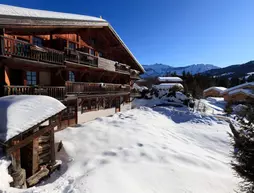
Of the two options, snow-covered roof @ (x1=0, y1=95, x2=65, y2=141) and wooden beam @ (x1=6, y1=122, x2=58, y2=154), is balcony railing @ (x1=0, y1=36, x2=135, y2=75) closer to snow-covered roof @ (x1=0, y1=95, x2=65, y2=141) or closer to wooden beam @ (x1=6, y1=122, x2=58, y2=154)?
snow-covered roof @ (x1=0, y1=95, x2=65, y2=141)

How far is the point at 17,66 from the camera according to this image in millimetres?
11070

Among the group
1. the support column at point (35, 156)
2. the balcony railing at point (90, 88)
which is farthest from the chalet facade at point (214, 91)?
the support column at point (35, 156)

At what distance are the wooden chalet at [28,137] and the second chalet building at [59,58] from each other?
131 inches

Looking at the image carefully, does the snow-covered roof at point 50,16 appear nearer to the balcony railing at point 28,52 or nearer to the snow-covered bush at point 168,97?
the balcony railing at point 28,52

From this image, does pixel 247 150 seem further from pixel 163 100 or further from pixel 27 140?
pixel 163 100

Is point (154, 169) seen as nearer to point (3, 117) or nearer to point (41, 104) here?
point (41, 104)

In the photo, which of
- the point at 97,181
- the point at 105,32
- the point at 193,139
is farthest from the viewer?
the point at 105,32

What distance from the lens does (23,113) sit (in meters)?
6.24

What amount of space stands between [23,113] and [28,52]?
17.3 ft

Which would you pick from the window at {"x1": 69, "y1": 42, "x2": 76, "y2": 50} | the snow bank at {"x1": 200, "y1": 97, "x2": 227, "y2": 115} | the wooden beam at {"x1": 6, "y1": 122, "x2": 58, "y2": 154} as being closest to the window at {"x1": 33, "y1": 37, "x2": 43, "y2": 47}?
the window at {"x1": 69, "y1": 42, "x2": 76, "y2": 50}

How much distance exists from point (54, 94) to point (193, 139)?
1262 cm

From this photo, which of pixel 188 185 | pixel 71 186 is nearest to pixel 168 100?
pixel 188 185

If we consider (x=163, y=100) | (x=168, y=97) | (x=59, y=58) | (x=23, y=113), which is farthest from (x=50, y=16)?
(x=168, y=97)

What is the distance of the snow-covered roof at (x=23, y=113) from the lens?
5.52m
